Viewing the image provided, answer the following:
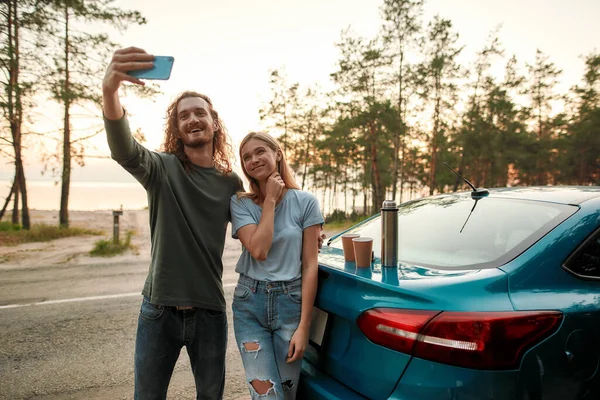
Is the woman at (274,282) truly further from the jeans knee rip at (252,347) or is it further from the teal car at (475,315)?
the teal car at (475,315)

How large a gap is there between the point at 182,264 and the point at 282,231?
0.49m

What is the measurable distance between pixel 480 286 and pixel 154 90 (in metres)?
13.2

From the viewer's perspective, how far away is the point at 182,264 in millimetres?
1822

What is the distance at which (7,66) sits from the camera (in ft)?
35.1

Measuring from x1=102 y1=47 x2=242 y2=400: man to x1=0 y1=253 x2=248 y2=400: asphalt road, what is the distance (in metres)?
1.24

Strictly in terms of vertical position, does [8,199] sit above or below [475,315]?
below

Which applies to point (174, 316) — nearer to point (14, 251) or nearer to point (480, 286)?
point (480, 286)

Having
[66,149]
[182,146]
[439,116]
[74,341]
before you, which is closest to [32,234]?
[66,149]

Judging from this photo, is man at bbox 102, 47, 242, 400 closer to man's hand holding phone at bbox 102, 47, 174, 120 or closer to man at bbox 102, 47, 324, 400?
man at bbox 102, 47, 324, 400

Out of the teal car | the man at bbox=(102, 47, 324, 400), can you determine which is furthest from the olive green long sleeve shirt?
the teal car

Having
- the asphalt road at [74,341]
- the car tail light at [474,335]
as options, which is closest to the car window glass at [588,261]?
the car tail light at [474,335]

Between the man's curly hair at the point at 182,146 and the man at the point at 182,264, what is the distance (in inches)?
2.8

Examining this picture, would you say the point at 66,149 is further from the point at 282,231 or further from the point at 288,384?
the point at 288,384

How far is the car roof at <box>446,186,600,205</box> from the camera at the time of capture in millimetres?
2020
